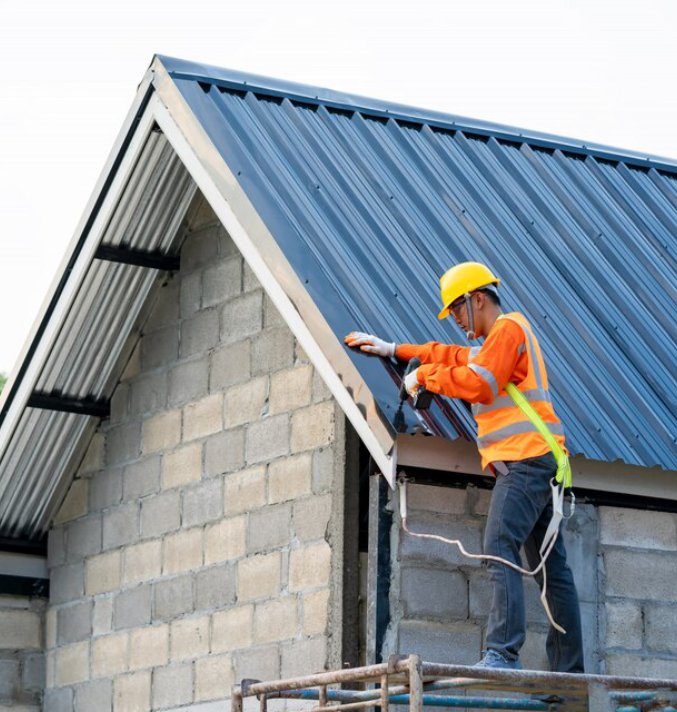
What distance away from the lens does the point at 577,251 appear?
A: 11148 millimetres

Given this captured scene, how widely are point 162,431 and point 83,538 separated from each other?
1.14m

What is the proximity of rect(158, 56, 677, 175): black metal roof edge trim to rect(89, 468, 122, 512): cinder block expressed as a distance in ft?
8.83

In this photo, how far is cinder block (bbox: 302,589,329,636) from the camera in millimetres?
9688

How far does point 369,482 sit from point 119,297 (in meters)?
3.00

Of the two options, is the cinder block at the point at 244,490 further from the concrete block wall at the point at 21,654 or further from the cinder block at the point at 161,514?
the concrete block wall at the point at 21,654

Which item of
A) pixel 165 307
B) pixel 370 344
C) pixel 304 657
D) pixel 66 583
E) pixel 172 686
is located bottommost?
pixel 172 686

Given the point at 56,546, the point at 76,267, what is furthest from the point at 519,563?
the point at 56,546

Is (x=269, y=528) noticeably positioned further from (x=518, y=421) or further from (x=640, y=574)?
(x=518, y=421)

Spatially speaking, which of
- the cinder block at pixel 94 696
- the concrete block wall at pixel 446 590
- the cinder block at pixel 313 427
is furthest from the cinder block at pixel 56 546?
the concrete block wall at pixel 446 590

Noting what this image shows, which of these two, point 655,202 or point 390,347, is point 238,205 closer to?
point 390,347

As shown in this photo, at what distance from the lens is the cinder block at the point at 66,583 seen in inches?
483

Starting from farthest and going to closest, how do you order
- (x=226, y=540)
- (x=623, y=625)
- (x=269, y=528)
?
(x=226, y=540) → (x=269, y=528) → (x=623, y=625)

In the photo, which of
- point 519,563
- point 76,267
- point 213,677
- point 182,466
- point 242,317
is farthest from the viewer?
point 182,466

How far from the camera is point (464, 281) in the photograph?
8852 mm
